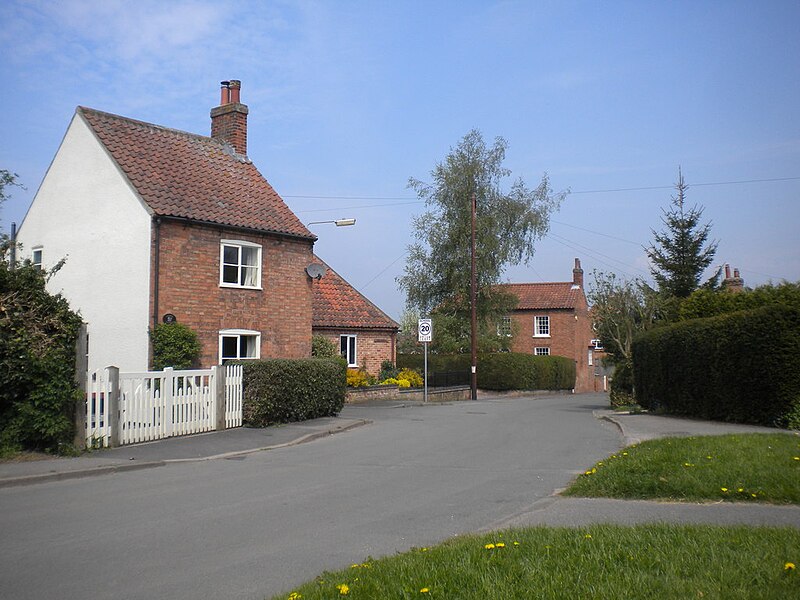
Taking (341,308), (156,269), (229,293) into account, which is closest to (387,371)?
(341,308)

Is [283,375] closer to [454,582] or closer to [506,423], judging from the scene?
[506,423]

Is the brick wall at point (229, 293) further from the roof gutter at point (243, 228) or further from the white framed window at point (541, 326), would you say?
the white framed window at point (541, 326)

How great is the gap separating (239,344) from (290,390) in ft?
17.5

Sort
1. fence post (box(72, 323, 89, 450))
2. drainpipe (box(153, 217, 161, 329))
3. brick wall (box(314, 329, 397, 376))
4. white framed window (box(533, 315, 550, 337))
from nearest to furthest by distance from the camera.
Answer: fence post (box(72, 323, 89, 450)) → drainpipe (box(153, 217, 161, 329)) → brick wall (box(314, 329, 397, 376)) → white framed window (box(533, 315, 550, 337))

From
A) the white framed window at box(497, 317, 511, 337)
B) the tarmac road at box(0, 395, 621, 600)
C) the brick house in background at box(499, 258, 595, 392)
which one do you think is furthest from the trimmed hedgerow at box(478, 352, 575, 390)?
the tarmac road at box(0, 395, 621, 600)

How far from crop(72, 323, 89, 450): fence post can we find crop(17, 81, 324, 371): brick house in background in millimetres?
7626

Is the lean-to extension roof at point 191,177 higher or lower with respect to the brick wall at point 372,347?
higher

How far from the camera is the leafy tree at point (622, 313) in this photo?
1282 inches

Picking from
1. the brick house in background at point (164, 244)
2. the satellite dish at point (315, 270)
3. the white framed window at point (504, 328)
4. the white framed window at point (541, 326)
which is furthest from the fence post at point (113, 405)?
the white framed window at point (541, 326)

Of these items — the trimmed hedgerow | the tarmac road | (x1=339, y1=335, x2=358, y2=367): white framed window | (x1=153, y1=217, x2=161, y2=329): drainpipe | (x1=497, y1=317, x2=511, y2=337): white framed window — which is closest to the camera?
the tarmac road

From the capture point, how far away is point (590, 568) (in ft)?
19.2

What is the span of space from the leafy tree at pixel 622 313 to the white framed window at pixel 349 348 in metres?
10.6

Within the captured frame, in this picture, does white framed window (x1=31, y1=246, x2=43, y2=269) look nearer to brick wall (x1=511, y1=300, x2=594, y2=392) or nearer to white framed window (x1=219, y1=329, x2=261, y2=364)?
white framed window (x1=219, y1=329, x2=261, y2=364)

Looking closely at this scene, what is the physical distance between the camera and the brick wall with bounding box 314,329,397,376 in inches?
1348
